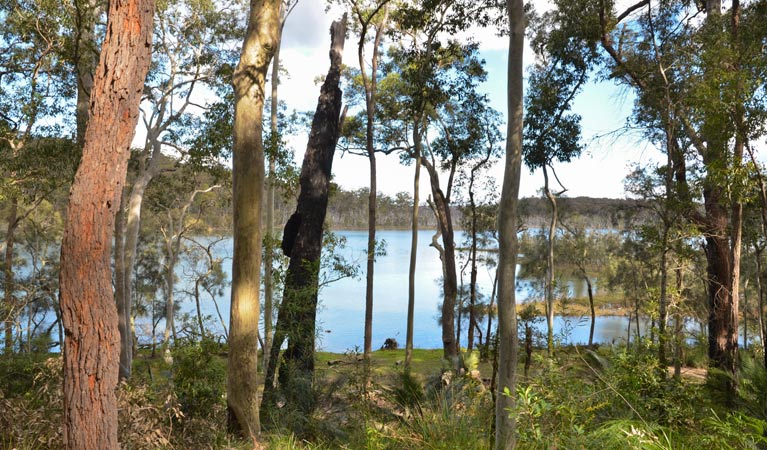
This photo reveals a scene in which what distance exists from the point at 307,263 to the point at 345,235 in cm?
352

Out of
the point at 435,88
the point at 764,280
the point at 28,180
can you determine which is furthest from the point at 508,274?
→ the point at 764,280

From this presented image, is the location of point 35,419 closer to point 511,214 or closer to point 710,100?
point 511,214

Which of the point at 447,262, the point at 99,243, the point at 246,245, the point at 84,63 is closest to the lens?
the point at 99,243

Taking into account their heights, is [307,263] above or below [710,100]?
below

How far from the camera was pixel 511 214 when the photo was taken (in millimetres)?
4867

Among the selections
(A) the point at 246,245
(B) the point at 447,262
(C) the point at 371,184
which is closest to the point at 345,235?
(C) the point at 371,184

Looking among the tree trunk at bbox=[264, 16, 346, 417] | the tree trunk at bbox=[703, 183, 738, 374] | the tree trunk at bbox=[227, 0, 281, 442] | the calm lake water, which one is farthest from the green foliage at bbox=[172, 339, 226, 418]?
the calm lake water

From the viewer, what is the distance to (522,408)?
8.63 ft

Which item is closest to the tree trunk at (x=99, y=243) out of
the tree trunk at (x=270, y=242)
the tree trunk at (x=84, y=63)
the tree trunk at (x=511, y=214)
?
the tree trunk at (x=511, y=214)

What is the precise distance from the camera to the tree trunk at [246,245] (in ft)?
16.9

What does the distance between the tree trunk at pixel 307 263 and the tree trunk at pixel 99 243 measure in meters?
4.22

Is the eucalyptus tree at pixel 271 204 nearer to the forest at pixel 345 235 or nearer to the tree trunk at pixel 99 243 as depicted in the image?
the forest at pixel 345 235

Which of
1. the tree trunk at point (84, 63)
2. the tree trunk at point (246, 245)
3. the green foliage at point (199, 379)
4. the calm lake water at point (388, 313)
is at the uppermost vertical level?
the tree trunk at point (84, 63)

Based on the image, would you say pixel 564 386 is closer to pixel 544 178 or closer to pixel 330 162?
pixel 330 162
